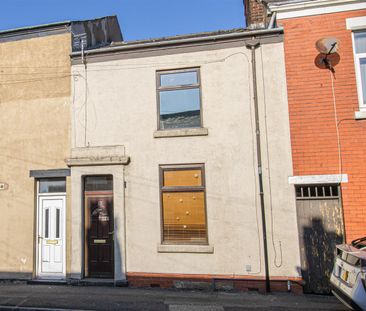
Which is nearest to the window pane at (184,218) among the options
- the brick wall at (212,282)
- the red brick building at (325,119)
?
the brick wall at (212,282)

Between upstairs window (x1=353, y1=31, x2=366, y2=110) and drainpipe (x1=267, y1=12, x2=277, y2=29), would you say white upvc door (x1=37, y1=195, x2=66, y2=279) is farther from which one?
upstairs window (x1=353, y1=31, x2=366, y2=110)

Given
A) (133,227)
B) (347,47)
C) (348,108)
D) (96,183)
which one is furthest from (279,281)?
(347,47)

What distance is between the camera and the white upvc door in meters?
8.53

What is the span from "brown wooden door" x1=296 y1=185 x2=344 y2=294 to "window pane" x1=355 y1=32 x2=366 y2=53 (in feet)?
10.9

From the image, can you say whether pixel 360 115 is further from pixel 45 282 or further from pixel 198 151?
pixel 45 282

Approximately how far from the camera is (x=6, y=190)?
888cm

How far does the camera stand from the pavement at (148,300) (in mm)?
6375

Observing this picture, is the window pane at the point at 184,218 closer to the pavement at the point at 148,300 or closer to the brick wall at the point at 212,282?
the brick wall at the point at 212,282

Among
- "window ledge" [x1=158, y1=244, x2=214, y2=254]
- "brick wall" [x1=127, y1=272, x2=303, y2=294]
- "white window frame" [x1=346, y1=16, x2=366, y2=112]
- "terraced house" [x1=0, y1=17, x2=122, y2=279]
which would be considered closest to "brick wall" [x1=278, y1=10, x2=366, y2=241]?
"white window frame" [x1=346, y1=16, x2=366, y2=112]

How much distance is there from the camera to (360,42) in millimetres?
7910

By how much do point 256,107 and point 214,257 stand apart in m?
3.69

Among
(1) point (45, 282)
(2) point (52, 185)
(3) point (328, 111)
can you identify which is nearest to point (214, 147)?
(3) point (328, 111)

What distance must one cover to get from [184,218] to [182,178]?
3.20 ft

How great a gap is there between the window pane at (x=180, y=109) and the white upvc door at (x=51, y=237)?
3.48m
